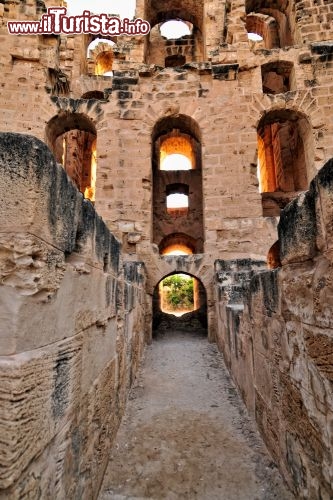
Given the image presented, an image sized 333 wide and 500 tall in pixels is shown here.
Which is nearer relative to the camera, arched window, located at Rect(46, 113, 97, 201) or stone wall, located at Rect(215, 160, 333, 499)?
stone wall, located at Rect(215, 160, 333, 499)

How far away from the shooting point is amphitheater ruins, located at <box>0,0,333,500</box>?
109 centimetres

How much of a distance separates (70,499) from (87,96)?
41.8ft

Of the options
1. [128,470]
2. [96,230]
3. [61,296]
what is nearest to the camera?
[61,296]

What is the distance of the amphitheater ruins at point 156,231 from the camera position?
1093 millimetres

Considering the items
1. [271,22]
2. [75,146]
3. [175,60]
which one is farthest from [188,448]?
[271,22]

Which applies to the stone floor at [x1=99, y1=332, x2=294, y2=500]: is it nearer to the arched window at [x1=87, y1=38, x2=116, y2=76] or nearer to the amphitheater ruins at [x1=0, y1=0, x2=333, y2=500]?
the amphitheater ruins at [x1=0, y1=0, x2=333, y2=500]

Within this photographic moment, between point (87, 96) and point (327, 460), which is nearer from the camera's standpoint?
point (327, 460)

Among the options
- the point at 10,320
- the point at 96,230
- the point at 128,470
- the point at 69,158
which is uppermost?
the point at 69,158

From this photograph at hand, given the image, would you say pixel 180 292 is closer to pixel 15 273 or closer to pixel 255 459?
pixel 255 459

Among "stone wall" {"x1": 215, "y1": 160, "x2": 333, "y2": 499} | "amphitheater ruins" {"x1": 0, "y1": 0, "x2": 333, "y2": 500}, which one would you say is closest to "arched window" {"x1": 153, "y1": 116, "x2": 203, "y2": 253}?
"amphitheater ruins" {"x1": 0, "y1": 0, "x2": 333, "y2": 500}

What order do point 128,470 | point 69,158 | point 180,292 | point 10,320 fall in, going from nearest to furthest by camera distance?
point 10,320 → point 128,470 → point 69,158 → point 180,292

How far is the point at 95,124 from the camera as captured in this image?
8391 millimetres

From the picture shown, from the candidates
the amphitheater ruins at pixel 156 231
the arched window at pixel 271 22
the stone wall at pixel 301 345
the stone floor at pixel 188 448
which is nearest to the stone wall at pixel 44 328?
the amphitheater ruins at pixel 156 231

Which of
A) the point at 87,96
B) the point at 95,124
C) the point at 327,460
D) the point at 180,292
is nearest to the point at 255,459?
the point at 327,460
